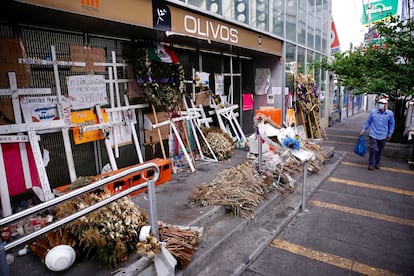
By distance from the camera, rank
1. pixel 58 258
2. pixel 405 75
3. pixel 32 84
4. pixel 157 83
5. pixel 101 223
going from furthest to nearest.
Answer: pixel 405 75, pixel 157 83, pixel 32 84, pixel 101 223, pixel 58 258

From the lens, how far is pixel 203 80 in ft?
22.7

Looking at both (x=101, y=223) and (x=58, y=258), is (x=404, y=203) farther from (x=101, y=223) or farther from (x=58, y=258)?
(x=58, y=258)

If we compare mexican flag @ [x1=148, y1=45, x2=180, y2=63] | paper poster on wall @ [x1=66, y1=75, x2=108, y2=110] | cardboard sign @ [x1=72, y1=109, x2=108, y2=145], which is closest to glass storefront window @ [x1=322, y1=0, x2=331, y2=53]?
mexican flag @ [x1=148, y1=45, x2=180, y2=63]

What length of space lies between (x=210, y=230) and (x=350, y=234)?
2.08 meters

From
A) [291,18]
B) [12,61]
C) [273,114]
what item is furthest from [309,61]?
[12,61]

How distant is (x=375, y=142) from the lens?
662cm

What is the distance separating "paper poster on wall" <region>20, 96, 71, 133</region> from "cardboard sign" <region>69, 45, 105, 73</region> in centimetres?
64

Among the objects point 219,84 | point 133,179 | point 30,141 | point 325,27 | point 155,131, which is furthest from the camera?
point 325,27

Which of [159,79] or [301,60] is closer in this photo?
[159,79]

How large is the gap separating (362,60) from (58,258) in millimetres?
9546

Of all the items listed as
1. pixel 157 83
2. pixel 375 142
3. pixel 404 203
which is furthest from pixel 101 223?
pixel 375 142

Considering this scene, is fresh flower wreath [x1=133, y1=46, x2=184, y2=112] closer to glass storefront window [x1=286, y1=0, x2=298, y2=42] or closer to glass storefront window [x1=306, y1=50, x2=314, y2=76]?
glass storefront window [x1=286, y1=0, x2=298, y2=42]

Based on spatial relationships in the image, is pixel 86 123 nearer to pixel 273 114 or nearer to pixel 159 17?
pixel 159 17

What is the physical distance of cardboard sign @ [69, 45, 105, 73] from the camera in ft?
14.0
